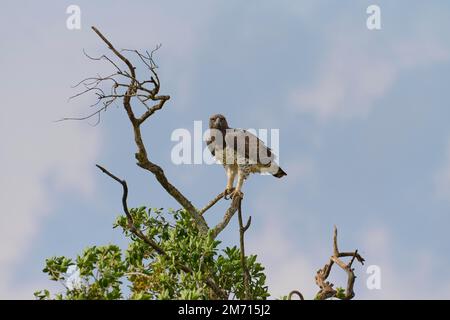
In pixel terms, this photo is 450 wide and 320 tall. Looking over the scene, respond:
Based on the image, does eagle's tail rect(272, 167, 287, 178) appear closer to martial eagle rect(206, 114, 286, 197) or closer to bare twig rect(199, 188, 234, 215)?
martial eagle rect(206, 114, 286, 197)

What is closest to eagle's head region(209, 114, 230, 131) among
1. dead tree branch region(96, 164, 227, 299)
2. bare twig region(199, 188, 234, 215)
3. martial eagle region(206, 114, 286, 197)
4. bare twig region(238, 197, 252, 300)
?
martial eagle region(206, 114, 286, 197)

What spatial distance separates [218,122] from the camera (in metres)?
12.8

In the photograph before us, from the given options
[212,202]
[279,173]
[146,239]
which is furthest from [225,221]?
[279,173]

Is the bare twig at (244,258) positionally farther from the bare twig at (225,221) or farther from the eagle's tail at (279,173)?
the eagle's tail at (279,173)

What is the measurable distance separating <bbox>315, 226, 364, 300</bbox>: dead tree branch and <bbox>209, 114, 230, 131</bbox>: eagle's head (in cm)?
366

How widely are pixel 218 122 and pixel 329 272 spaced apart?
394 cm

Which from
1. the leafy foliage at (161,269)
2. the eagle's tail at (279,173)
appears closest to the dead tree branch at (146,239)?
the leafy foliage at (161,269)

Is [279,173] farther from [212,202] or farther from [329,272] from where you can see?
[329,272]

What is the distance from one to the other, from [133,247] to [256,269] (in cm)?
185

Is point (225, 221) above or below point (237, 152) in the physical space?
below

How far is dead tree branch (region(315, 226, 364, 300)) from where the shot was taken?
9.74 m

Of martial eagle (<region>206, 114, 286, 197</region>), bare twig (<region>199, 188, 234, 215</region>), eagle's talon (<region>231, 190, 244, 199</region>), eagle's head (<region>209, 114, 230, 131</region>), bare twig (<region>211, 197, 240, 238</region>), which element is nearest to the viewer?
bare twig (<region>211, 197, 240, 238</region>)
